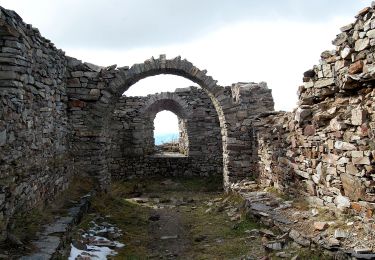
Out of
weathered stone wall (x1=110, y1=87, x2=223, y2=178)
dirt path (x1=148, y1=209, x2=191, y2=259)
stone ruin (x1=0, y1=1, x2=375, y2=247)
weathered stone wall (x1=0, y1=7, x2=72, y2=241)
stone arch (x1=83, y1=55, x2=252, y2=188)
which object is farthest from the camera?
weathered stone wall (x1=110, y1=87, x2=223, y2=178)

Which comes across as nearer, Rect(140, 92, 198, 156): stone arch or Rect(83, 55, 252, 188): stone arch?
Rect(83, 55, 252, 188): stone arch

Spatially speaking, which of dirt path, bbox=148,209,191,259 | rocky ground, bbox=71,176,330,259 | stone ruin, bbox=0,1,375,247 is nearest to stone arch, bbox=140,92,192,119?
stone ruin, bbox=0,1,375,247

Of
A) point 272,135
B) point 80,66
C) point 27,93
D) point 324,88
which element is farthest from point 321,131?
point 80,66

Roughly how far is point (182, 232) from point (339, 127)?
3.76 metres

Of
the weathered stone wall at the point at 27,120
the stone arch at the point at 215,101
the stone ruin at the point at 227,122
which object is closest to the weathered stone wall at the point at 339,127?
the stone ruin at the point at 227,122

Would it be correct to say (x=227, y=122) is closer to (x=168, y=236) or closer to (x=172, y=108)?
(x=168, y=236)

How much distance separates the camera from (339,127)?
5305mm

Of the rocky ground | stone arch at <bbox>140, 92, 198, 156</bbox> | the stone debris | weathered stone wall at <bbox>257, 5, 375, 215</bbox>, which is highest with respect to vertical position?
stone arch at <bbox>140, 92, 198, 156</bbox>

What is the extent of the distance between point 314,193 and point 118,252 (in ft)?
11.2

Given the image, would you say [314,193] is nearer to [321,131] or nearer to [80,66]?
[321,131]

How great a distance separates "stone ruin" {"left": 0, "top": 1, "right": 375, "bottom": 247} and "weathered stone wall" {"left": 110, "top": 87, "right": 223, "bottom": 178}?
431 cm

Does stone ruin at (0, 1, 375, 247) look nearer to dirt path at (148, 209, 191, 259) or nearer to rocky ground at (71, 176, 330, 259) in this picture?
rocky ground at (71, 176, 330, 259)

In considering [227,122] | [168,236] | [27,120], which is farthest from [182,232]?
[227,122]

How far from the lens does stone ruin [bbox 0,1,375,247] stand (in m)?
4.95
